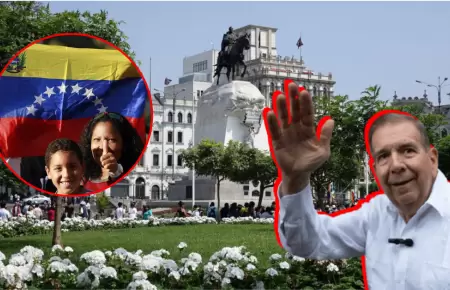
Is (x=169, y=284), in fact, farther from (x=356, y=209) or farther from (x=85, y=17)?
(x=85, y=17)

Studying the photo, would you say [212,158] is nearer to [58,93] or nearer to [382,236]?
[58,93]

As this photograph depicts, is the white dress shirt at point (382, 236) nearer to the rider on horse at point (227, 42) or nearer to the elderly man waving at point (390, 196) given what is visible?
the elderly man waving at point (390, 196)

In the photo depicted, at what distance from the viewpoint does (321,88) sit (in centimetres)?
9769

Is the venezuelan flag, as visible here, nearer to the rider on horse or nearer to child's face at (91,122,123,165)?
child's face at (91,122,123,165)

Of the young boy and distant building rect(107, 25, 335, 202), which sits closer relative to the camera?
the young boy

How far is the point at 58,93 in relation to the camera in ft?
19.2

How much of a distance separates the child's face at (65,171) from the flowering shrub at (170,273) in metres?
1.52

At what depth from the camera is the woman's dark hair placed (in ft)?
17.0

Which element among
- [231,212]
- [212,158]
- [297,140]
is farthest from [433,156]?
[212,158]

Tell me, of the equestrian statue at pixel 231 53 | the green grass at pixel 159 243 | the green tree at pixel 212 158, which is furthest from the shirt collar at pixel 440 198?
the equestrian statue at pixel 231 53

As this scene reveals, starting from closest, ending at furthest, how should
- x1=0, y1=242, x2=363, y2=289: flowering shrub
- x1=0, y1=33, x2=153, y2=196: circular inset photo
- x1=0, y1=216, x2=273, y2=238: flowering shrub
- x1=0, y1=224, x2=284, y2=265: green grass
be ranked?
1. x1=0, y1=33, x2=153, y2=196: circular inset photo
2. x1=0, y1=242, x2=363, y2=289: flowering shrub
3. x1=0, y1=224, x2=284, y2=265: green grass
4. x1=0, y1=216, x2=273, y2=238: flowering shrub

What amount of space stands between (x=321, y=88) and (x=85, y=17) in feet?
276

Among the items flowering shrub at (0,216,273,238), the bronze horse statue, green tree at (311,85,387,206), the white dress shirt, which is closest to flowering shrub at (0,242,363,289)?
the white dress shirt

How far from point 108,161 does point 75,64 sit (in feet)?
3.59
